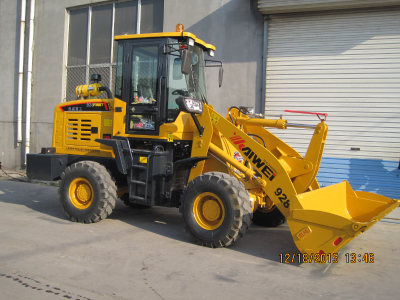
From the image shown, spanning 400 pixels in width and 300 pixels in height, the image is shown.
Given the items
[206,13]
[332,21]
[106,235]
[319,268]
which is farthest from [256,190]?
[206,13]

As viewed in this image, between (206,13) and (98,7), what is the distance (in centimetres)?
437

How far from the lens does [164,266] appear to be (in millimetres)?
4293

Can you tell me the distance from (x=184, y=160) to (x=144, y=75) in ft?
5.15

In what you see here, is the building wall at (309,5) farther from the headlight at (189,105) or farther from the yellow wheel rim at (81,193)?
the yellow wheel rim at (81,193)

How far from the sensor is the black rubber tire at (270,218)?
6.16m

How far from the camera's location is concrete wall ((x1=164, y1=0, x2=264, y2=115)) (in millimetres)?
9735

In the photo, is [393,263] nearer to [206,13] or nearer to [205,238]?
[205,238]

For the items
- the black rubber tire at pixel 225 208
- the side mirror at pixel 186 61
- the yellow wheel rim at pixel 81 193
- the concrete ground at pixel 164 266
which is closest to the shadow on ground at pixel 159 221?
the concrete ground at pixel 164 266

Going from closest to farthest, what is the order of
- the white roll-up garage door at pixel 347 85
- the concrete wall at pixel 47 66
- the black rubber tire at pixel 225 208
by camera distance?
the black rubber tire at pixel 225 208 → the white roll-up garage door at pixel 347 85 → the concrete wall at pixel 47 66

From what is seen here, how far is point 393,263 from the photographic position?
15.2 feet

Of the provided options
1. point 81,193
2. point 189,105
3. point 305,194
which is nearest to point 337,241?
point 305,194

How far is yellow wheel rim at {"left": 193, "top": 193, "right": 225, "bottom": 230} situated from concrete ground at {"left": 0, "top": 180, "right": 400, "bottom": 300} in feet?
1.13

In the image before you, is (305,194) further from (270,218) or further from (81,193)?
(81,193)

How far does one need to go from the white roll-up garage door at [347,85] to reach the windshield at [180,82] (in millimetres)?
4097
